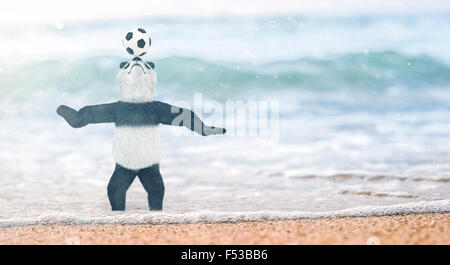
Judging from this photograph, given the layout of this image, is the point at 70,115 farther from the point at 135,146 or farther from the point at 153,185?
the point at 153,185

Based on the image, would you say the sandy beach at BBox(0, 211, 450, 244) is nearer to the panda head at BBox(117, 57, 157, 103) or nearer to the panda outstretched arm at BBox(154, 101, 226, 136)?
the panda outstretched arm at BBox(154, 101, 226, 136)

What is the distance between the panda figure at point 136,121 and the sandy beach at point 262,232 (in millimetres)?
222

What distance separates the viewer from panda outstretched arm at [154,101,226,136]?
107 inches

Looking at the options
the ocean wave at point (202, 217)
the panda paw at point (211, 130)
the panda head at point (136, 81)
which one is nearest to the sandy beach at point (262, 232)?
the ocean wave at point (202, 217)

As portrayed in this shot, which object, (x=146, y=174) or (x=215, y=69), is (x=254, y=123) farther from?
(x=146, y=174)

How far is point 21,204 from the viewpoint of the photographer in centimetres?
305

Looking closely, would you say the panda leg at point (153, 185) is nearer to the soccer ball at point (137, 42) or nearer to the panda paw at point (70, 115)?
the panda paw at point (70, 115)

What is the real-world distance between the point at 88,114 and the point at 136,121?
27 cm

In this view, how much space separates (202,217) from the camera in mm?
2766

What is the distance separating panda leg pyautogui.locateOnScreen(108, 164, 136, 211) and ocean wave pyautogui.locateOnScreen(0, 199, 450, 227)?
0.07 meters

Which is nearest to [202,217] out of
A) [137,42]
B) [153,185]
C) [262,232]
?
[153,185]
